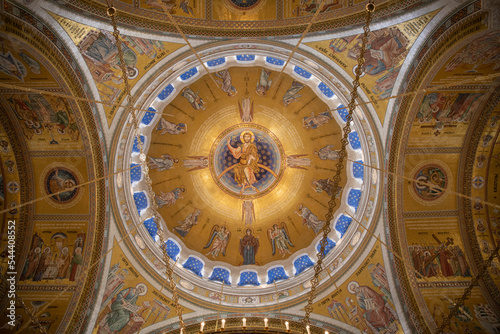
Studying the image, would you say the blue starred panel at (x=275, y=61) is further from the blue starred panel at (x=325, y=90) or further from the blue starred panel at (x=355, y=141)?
the blue starred panel at (x=355, y=141)

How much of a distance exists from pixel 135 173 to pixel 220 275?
5206 millimetres

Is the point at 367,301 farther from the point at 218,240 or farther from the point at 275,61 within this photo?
the point at 275,61

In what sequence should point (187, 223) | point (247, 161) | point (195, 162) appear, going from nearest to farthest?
1. point (187, 223)
2. point (195, 162)
3. point (247, 161)

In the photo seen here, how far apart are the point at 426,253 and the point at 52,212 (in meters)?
12.2

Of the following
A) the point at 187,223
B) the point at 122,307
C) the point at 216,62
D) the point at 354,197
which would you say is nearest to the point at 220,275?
the point at 187,223

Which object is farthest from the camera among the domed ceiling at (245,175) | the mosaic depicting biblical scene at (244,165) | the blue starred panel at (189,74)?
the mosaic depicting biblical scene at (244,165)

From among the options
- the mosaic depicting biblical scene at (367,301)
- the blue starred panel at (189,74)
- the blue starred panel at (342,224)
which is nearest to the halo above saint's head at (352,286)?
the mosaic depicting biblical scene at (367,301)

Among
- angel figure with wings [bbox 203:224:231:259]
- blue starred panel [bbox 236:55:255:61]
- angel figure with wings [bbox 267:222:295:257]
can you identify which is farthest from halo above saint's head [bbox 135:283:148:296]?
blue starred panel [bbox 236:55:255:61]

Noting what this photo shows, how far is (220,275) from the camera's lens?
14000mm

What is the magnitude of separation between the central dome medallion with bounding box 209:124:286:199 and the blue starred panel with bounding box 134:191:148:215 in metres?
3.35

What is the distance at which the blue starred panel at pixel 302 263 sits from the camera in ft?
45.3

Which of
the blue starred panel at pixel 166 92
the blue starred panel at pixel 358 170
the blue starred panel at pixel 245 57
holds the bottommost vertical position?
the blue starred panel at pixel 358 170

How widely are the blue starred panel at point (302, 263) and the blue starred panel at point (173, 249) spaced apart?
15.6 feet

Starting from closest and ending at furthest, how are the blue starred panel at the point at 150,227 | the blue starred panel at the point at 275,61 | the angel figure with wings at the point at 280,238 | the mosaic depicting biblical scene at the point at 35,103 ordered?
the mosaic depicting biblical scene at the point at 35,103, the blue starred panel at the point at 275,61, the blue starred panel at the point at 150,227, the angel figure with wings at the point at 280,238
